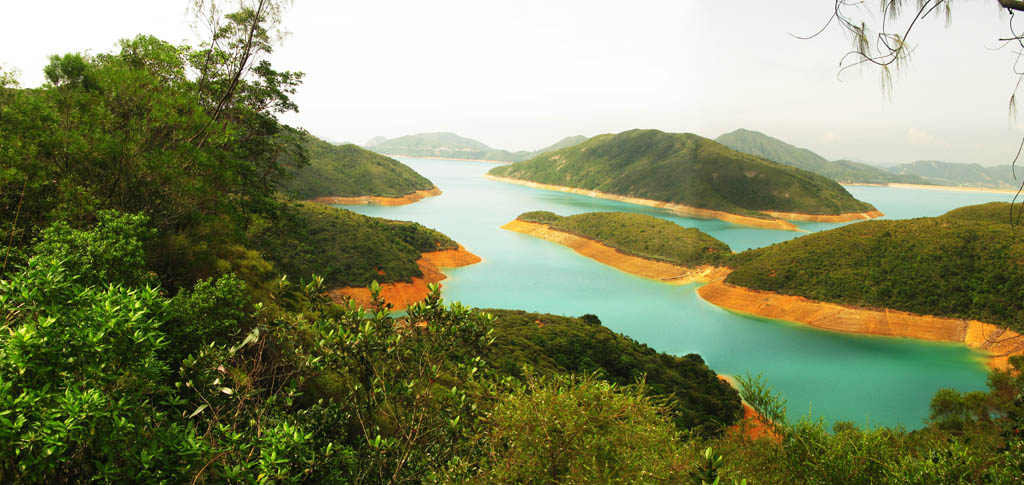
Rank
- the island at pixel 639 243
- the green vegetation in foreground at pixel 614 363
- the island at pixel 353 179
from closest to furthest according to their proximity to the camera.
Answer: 1. the green vegetation in foreground at pixel 614 363
2. the island at pixel 639 243
3. the island at pixel 353 179

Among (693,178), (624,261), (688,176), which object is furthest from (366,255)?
(688,176)

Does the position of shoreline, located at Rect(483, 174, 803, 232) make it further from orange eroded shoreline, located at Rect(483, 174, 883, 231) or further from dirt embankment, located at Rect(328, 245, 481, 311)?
Answer: dirt embankment, located at Rect(328, 245, 481, 311)

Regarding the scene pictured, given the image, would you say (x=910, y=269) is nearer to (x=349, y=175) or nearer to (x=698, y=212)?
(x=698, y=212)

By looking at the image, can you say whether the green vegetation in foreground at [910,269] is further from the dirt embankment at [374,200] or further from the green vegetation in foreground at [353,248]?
the dirt embankment at [374,200]

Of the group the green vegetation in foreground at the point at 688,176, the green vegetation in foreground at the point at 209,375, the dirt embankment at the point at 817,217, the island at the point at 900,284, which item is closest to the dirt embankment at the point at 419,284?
the green vegetation in foreground at the point at 209,375

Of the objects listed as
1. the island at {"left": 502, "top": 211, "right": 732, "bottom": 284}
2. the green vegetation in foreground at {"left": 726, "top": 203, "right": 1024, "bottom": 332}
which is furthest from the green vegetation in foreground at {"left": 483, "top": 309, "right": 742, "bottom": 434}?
the island at {"left": 502, "top": 211, "right": 732, "bottom": 284}

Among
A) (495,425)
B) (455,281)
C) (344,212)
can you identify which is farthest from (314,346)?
(344,212)
